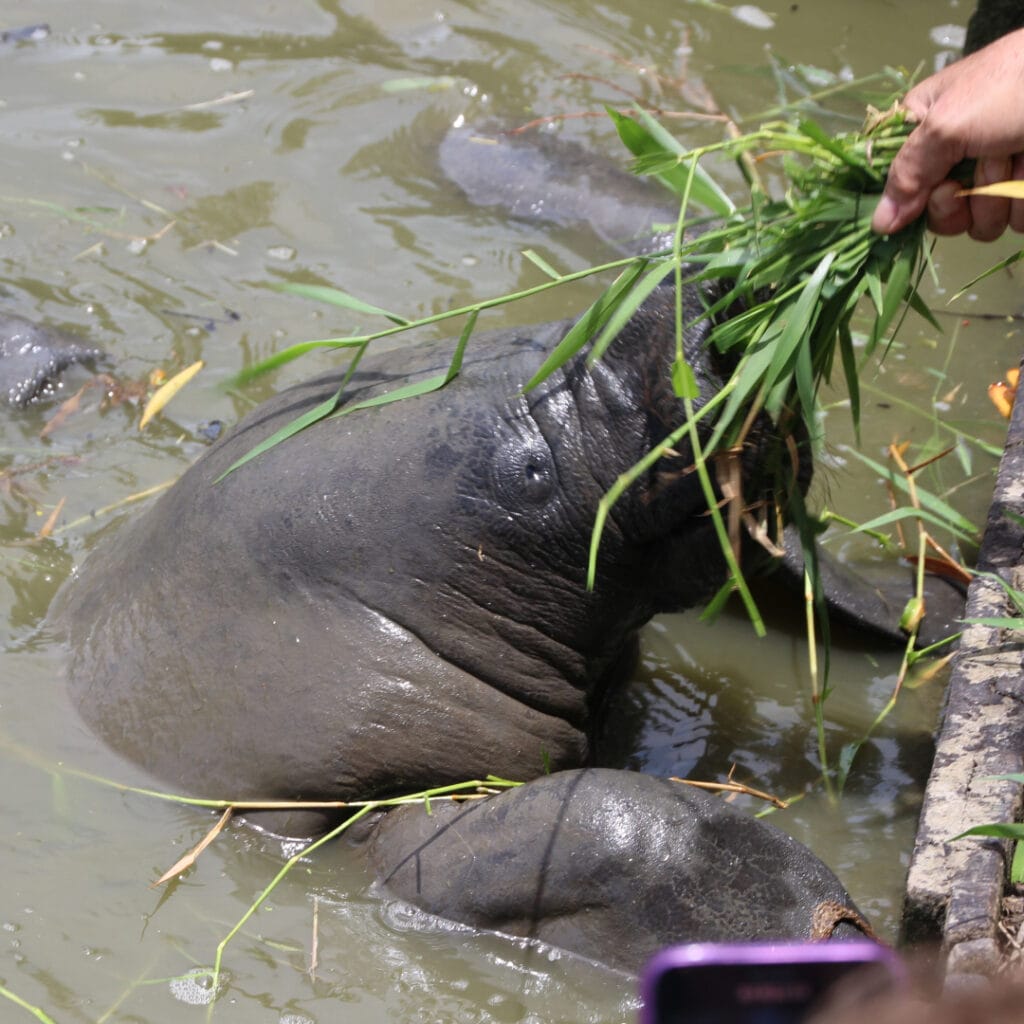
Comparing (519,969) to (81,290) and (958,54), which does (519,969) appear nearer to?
(81,290)

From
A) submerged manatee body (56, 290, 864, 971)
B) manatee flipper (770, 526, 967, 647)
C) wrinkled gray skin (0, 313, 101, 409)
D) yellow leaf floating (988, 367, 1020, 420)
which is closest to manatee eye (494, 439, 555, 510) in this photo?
submerged manatee body (56, 290, 864, 971)

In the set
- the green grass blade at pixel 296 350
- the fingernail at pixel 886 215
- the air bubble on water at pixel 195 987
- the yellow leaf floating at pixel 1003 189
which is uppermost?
the yellow leaf floating at pixel 1003 189

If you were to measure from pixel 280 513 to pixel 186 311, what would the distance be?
9.85ft

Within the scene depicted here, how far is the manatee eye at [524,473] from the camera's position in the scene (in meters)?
3.89

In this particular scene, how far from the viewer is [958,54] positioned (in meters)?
9.05

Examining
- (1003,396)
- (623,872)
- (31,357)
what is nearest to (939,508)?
(1003,396)

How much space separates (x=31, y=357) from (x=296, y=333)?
1.24 metres

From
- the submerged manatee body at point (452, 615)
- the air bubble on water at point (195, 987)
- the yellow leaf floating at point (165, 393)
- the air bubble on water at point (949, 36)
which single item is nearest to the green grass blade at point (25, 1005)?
the air bubble on water at point (195, 987)

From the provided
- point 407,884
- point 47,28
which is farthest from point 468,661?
point 47,28

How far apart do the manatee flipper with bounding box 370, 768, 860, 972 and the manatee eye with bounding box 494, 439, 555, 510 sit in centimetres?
79

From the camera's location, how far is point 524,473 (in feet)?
12.8

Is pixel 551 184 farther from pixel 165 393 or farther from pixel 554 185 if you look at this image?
pixel 165 393

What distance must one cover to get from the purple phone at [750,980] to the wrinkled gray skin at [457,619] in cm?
230

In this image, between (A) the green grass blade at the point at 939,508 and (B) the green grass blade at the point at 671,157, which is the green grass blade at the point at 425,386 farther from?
(A) the green grass blade at the point at 939,508
